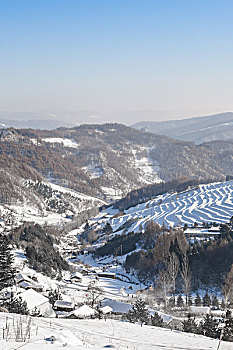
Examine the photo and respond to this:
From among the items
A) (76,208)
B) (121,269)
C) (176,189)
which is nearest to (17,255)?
(121,269)

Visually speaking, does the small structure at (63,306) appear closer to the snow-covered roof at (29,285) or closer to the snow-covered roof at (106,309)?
the snow-covered roof at (106,309)

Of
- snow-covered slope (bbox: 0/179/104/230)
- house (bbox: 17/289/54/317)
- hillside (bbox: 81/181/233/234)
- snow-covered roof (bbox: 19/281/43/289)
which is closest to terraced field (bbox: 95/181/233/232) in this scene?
hillside (bbox: 81/181/233/234)

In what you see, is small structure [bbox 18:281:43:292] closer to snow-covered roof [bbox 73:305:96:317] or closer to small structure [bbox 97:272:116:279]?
snow-covered roof [bbox 73:305:96:317]

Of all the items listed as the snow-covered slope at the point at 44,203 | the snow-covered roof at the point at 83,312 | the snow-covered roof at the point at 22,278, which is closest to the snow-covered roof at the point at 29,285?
the snow-covered roof at the point at 22,278

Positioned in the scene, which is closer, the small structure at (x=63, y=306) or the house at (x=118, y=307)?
the house at (x=118, y=307)

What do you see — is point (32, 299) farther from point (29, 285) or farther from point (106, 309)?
point (29, 285)

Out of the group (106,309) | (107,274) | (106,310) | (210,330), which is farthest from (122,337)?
(107,274)

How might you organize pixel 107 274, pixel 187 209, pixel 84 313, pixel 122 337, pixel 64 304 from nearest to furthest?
pixel 122 337 < pixel 84 313 < pixel 64 304 < pixel 107 274 < pixel 187 209

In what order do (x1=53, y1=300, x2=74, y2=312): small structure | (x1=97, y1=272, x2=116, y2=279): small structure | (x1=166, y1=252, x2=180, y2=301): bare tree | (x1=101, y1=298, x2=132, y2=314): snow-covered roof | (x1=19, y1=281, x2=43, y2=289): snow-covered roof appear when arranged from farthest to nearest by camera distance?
1. (x1=97, y1=272, x2=116, y2=279): small structure
2. (x1=19, y1=281, x2=43, y2=289): snow-covered roof
3. (x1=166, y1=252, x2=180, y2=301): bare tree
4. (x1=53, y1=300, x2=74, y2=312): small structure
5. (x1=101, y1=298, x2=132, y2=314): snow-covered roof
